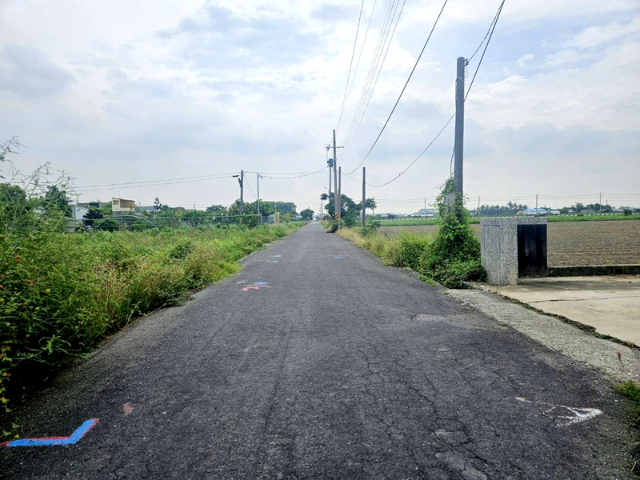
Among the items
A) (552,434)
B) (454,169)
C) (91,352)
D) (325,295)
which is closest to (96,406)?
(91,352)

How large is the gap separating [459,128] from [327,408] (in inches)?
380

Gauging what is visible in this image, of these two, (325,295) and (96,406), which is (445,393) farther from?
(325,295)

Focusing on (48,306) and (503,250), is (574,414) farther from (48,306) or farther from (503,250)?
(503,250)

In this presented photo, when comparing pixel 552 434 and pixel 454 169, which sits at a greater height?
pixel 454 169

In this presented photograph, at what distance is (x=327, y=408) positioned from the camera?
3.13 m

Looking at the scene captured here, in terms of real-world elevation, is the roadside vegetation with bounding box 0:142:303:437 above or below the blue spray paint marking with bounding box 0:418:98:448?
above

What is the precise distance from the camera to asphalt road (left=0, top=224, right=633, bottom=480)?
96.4 inches

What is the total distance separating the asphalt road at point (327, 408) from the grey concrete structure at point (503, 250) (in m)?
3.47

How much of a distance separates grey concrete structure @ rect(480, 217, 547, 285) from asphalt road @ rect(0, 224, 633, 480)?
3.47 meters

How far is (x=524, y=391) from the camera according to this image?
342 centimetres

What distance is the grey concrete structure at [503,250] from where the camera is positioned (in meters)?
8.59

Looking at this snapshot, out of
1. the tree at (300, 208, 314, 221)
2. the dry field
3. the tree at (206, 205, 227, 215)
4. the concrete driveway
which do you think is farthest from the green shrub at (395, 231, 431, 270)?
the tree at (300, 208, 314, 221)

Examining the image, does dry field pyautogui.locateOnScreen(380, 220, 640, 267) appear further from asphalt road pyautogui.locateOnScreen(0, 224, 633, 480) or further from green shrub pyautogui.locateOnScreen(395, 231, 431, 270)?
asphalt road pyautogui.locateOnScreen(0, 224, 633, 480)

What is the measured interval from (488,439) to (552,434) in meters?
0.47
